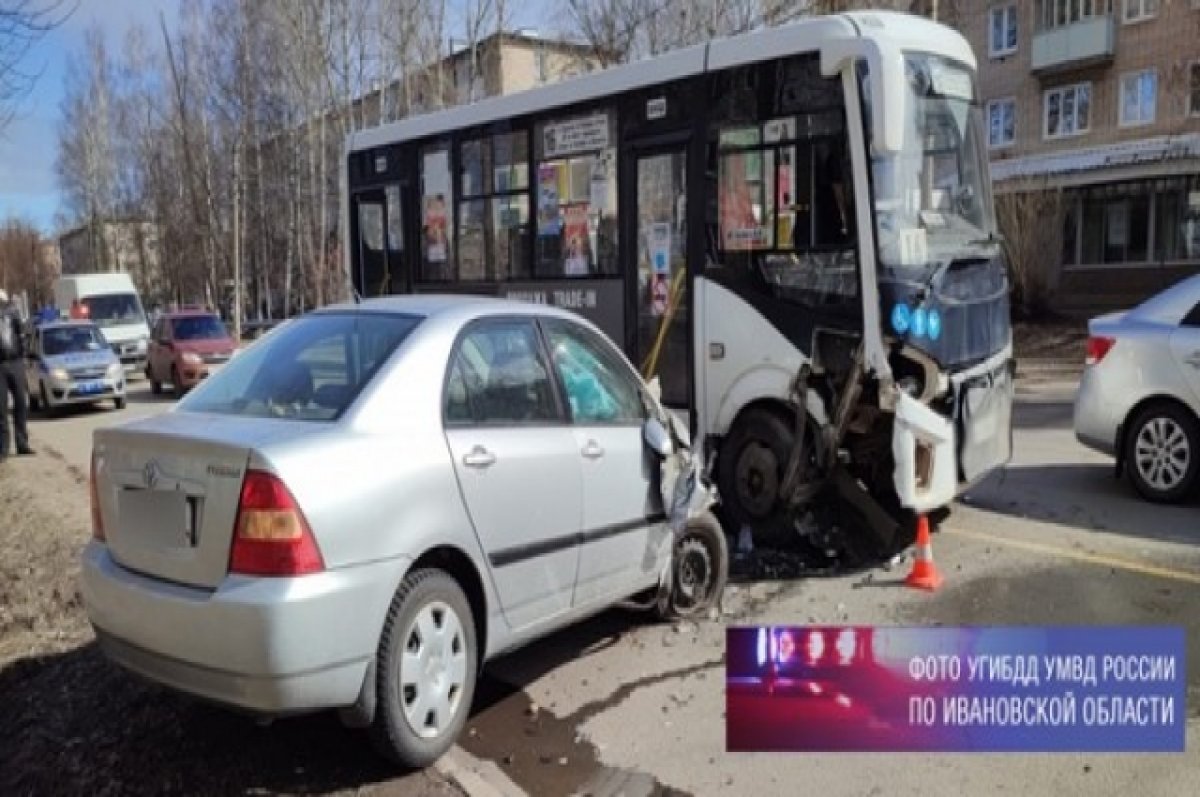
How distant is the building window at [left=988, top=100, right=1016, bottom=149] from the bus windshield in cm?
3625

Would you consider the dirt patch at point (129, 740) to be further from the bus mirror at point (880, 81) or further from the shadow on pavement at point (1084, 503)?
the shadow on pavement at point (1084, 503)

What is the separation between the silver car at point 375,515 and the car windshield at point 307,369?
0.01 m

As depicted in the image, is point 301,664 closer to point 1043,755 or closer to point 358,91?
point 1043,755

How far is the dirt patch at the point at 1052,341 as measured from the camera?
2162 centimetres

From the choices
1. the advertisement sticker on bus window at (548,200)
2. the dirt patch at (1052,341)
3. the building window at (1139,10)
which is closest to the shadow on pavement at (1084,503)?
the advertisement sticker on bus window at (548,200)

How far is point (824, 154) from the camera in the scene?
271 inches

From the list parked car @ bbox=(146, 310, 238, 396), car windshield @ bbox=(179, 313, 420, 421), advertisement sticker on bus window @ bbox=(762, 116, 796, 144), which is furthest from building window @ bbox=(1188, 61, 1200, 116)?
car windshield @ bbox=(179, 313, 420, 421)

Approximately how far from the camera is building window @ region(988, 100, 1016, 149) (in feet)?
134

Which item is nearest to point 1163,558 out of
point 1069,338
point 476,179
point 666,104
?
point 666,104

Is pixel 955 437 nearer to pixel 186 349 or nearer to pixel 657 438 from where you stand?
pixel 657 438

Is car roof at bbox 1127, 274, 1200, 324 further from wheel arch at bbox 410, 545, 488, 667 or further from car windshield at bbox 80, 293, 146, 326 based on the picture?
car windshield at bbox 80, 293, 146, 326

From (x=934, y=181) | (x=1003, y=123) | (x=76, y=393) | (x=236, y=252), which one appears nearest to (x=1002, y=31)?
(x=1003, y=123)

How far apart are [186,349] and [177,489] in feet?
64.1

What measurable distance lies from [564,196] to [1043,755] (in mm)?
6093
